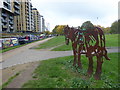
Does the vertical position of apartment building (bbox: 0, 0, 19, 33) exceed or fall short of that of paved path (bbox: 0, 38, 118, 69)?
it exceeds it

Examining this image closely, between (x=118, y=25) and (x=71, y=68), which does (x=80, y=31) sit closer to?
(x=71, y=68)

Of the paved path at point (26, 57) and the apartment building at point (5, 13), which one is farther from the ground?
the apartment building at point (5, 13)

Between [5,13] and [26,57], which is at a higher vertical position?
[5,13]

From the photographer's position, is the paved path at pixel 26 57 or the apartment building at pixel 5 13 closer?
the paved path at pixel 26 57

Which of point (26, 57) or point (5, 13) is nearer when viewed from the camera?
point (26, 57)

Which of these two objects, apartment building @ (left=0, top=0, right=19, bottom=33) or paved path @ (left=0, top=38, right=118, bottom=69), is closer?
paved path @ (left=0, top=38, right=118, bottom=69)

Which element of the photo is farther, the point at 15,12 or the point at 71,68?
the point at 15,12

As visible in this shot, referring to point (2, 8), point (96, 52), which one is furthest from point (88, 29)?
point (2, 8)

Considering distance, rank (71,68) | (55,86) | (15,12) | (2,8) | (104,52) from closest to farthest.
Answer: (55,86)
(104,52)
(71,68)
(2,8)
(15,12)

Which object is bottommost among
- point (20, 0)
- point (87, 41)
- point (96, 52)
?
point (96, 52)

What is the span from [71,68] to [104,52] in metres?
2.31

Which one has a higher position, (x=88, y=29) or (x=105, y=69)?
(x=88, y=29)

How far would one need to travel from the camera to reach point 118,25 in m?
52.9

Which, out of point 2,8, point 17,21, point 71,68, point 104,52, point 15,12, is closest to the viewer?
point 104,52
